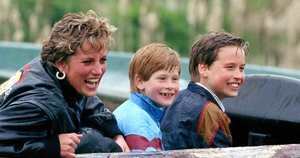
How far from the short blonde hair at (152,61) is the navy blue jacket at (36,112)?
1.75ft

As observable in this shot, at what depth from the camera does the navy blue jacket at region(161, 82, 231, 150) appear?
3.38 m

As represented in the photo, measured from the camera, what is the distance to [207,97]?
3480mm

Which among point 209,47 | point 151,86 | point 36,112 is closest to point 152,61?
point 151,86

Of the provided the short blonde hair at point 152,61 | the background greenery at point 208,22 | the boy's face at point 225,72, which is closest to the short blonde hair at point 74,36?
the short blonde hair at point 152,61

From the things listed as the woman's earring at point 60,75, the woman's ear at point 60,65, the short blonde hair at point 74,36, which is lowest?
the woman's earring at point 60,75

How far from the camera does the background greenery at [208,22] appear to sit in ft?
27.9

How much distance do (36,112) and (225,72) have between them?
37.7 inches

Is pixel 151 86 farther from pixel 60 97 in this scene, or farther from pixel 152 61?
pixel 60 97

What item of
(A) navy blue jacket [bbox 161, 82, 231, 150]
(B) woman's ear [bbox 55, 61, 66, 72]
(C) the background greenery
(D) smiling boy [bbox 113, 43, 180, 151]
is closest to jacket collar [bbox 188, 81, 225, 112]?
(A) navy blue jacket [bbox 161, 82, 231, 150]

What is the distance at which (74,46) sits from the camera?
3.00m

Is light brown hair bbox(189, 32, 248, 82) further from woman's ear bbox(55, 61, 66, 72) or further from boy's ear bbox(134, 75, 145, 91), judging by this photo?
woman's ear bbox(55, 61, 66, 72)

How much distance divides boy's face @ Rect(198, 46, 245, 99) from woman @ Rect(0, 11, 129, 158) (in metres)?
0.44

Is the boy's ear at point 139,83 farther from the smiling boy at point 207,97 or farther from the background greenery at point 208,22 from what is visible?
the background greenery at point 208,22

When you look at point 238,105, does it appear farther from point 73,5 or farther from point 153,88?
point 73,5
